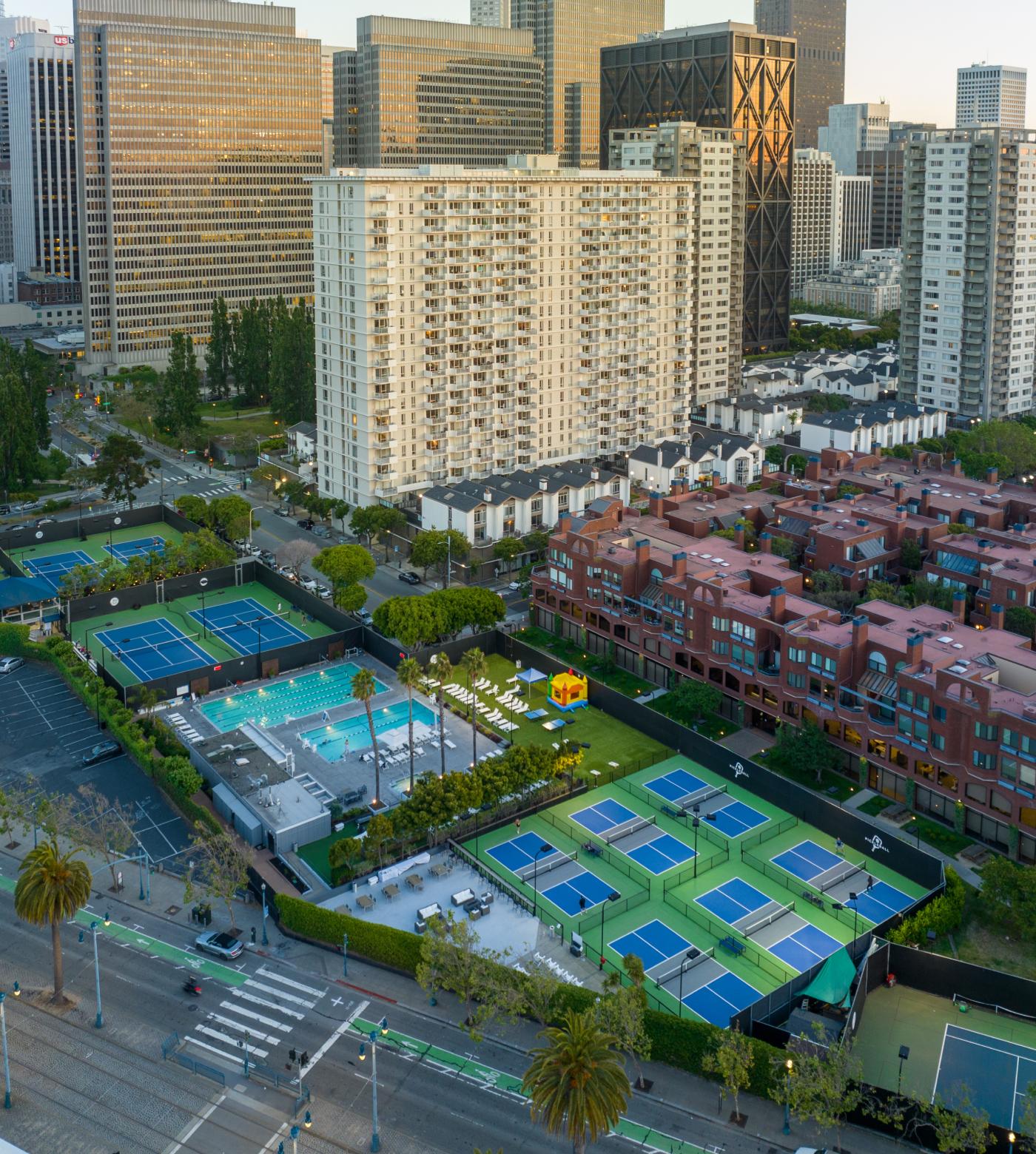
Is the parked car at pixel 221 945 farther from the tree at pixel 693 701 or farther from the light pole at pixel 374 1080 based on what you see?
the tree at pixel 693 701

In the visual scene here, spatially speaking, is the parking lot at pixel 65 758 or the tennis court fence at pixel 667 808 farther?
the tennis court fence at pixel 667 808

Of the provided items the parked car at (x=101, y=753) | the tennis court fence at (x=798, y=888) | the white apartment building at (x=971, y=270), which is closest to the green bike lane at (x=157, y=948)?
the parked car at (x=101, y=753)

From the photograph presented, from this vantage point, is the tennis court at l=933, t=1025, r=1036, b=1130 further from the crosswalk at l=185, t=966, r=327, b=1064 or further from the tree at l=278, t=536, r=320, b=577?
the tree at l=278, t=536, r=320, b=577

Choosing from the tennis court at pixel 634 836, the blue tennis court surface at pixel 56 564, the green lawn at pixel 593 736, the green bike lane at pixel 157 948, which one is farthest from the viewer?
the blue tennis court surface at pixel 56 564

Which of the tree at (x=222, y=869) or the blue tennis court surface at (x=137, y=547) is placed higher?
the blue tennis court surface at (x=137, y=547)

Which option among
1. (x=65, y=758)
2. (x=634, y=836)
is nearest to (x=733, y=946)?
(x=634, y=836)

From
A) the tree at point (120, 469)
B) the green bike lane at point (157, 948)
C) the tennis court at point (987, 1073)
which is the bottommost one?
the tennis court at point (987, 1073)

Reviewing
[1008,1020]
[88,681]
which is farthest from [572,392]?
[1008,1020]
